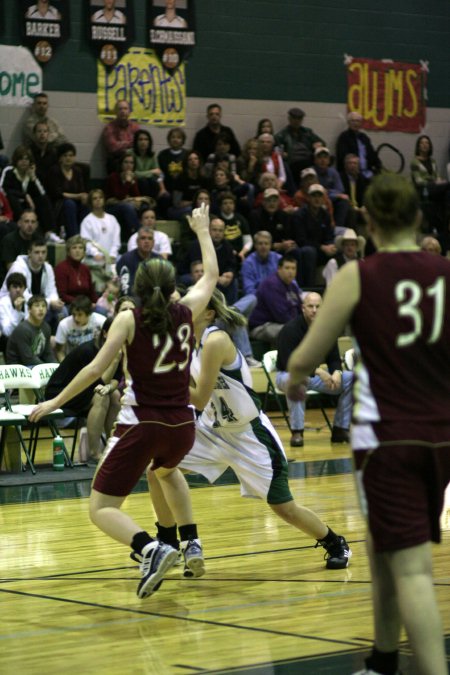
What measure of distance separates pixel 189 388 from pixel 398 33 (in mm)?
15837

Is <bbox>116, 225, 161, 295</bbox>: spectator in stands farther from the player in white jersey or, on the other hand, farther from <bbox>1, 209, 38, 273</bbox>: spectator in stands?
the player in white jersey

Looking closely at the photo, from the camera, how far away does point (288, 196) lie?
1806cm

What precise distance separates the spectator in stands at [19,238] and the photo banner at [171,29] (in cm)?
514

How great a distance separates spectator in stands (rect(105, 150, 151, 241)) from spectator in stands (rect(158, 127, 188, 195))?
0.64 metres

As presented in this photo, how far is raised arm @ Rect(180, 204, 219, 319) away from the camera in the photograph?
20.3 ft

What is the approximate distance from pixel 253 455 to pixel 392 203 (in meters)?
3.09

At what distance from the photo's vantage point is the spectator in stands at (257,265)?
1580 cm

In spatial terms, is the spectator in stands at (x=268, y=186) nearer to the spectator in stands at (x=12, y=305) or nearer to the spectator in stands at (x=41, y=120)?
the spectator in stands at (x=41, y=120)

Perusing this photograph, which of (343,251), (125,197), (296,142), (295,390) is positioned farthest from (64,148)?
(295,390)

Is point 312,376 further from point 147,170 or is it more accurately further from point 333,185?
point 333,185

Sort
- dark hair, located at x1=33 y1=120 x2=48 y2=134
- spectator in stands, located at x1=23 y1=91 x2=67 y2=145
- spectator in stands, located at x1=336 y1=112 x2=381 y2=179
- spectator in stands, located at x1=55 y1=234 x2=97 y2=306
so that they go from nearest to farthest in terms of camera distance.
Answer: spectator in stands, located at x1=55 y1=234 x2=97 y2=306 < dark hair, located at x1=33 y1=120 x2=48 y2=134 < spectator in stands, located at x1=23 y1=91 x2=67 y2=145 < spectator in stands, located at x1=336 y1=112 x2=381 y2=179

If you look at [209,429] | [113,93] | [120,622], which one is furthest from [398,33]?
[120,622]

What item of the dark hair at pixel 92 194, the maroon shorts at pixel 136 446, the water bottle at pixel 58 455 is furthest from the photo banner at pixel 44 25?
the maroon shorts at pixel 136 446

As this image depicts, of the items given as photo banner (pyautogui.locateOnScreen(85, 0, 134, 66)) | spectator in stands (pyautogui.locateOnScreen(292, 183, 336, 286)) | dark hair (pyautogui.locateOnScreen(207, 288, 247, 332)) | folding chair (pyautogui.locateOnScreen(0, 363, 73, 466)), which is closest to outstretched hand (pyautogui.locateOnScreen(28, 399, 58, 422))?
dark hair (pyautogui.locateOnScreen(207, 288, 247, 332))
